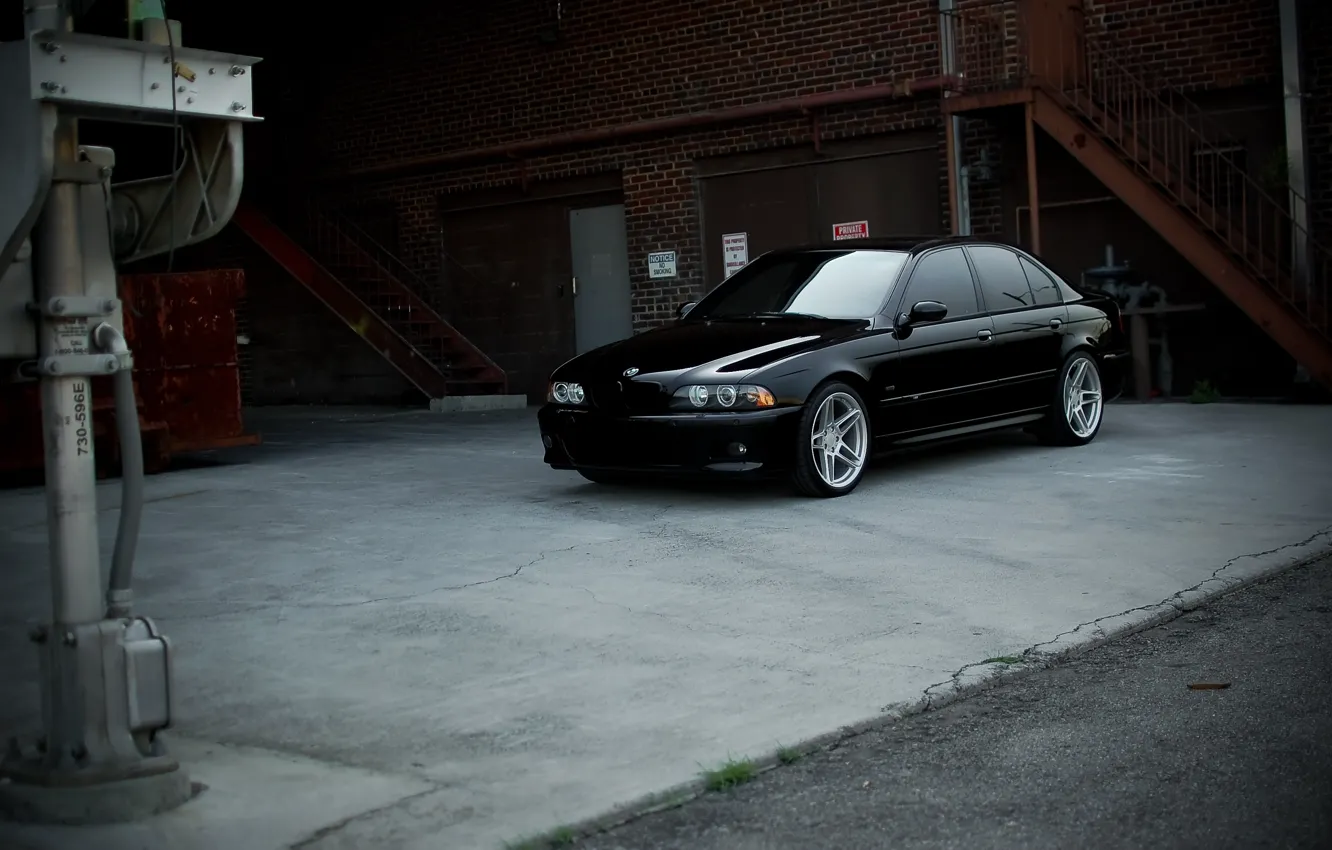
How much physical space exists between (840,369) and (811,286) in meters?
1.21

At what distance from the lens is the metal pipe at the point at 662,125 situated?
16.5m

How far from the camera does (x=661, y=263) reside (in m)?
18.6

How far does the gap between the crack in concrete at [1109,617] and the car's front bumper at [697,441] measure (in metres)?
2.60

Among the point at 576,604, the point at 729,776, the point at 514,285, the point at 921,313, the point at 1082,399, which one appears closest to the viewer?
the point at 729,776

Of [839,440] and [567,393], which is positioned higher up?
[567,393]

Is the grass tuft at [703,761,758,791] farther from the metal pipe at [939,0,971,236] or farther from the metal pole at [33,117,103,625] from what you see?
the metal pipe at [939,0,971,236]

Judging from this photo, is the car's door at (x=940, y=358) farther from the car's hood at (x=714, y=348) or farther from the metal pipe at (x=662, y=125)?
the metal pipe at (x=662, y=125)

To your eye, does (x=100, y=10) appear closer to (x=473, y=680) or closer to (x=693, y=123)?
(x=473, y=680)

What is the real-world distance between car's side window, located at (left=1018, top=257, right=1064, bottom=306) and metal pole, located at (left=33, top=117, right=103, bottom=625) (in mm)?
8098

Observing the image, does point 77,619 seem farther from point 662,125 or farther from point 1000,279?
point 662,125

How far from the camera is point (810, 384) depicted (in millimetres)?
9141

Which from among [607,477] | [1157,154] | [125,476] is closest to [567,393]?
[607,477]

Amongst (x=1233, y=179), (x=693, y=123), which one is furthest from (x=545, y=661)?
(x=693, y=123)

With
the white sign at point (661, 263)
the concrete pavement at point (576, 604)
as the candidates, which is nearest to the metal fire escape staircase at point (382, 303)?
the white sign at point (661, 263)
